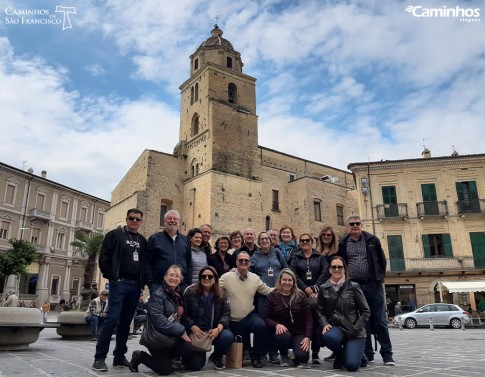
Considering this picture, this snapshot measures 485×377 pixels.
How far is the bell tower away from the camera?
2942 cm

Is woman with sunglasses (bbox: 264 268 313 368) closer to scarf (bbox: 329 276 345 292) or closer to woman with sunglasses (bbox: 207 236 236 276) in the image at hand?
scarf (bbox: 329 276 345 292)

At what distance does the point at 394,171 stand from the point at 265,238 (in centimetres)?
2039

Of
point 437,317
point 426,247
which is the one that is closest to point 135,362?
point 437,317

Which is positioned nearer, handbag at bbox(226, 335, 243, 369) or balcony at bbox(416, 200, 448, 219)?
handbag at bbox(226, 335, 243, 369)

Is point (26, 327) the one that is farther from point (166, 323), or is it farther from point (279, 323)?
point (279, 323)

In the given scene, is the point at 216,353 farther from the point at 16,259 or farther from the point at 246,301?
the point at 16,259

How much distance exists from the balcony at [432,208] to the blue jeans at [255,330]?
20.5m

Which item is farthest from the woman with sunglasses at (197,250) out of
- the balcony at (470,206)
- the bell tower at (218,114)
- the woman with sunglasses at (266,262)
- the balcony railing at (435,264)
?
the bell tower at (218,114)

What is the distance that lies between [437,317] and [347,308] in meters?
15.2

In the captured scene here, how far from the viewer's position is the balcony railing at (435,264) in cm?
2186

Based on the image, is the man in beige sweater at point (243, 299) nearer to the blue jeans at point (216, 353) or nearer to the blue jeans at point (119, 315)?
the blue jeans at point (216, 353)

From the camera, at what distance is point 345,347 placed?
4688 mm

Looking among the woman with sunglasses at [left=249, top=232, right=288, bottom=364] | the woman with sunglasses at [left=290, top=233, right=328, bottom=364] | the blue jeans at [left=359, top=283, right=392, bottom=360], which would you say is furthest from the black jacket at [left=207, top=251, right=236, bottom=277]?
the blue jeans at [left=359, top=283, right=392, bottom=360]

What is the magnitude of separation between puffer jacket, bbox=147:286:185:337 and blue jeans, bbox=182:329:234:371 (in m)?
0.37
